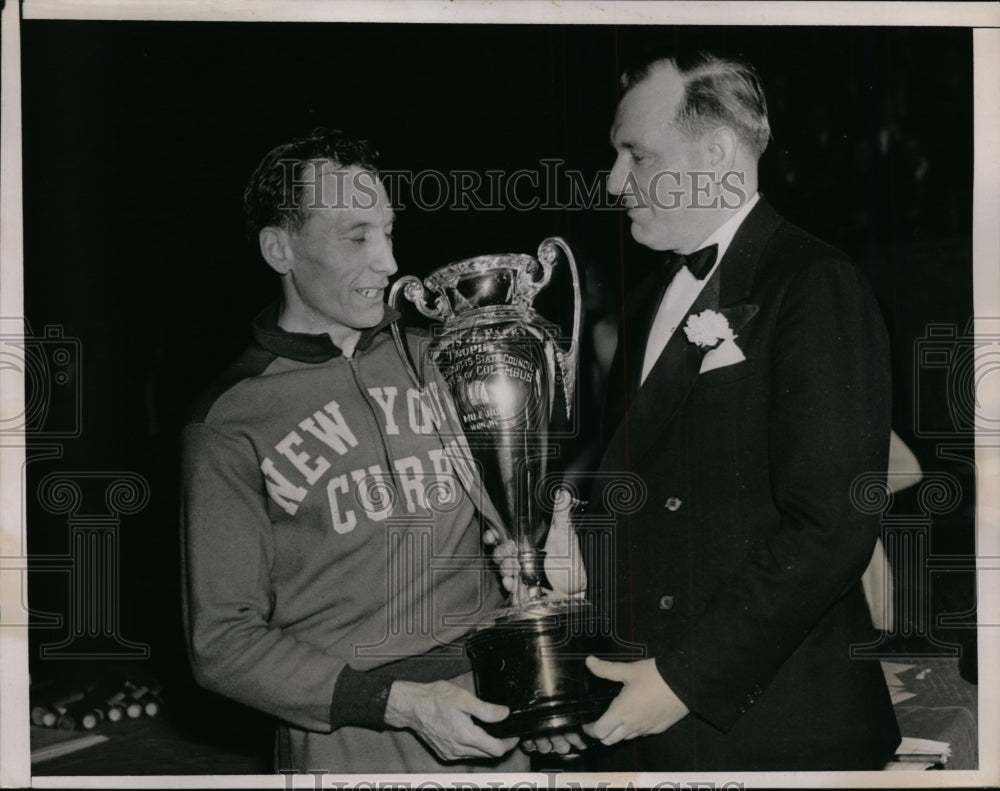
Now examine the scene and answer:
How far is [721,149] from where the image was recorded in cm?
275

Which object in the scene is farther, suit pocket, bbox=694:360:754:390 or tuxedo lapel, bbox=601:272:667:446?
tuxedo lapel, bbox=601:272:667:446

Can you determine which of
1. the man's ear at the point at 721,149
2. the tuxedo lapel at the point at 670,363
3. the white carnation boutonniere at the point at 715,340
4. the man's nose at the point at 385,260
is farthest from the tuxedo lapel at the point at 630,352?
the man's nose at the point at 385,260

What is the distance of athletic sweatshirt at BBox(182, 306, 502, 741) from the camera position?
2.65 m

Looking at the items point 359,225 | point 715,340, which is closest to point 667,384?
point 715,340

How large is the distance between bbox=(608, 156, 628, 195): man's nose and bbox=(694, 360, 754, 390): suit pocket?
1.67 feet

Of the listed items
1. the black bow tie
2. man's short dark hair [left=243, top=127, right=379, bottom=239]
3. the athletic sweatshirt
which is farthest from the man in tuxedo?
man's short dark hair [left=243, top=127, right=379, bottom=239]

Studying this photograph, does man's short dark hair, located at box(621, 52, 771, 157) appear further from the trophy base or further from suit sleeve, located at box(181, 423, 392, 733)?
suit sleeve, located at box(181, 423, 392, 733)

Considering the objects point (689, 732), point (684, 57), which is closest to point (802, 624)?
point (689, 732)

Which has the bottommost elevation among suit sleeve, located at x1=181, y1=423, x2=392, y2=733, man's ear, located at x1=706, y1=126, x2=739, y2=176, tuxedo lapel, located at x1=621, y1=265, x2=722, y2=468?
suit sleeve, located at x1=181, y1=423, x2=392, y2=733

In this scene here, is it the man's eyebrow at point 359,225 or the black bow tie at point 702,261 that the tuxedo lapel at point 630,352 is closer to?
the black bow tie at point 702,261

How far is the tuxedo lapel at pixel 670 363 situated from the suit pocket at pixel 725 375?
20 millimetres

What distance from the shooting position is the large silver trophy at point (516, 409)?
2637 mm

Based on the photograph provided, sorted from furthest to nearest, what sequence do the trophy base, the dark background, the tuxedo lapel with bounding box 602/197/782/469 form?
the dark background → the tuxedo lapel with bounding box 602/197/782/469 → the trophy base

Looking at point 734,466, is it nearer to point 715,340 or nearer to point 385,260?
point 715,340
